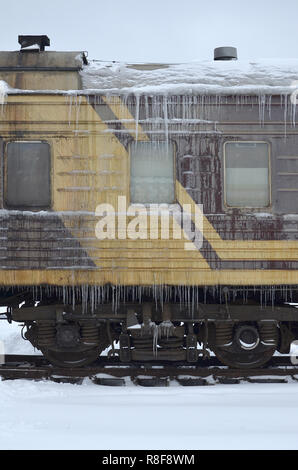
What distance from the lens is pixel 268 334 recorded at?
763 centimetres

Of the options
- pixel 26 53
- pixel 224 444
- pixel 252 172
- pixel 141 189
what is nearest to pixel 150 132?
pixel 141 189

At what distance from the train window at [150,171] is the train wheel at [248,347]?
215 cm

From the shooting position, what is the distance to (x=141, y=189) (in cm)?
730

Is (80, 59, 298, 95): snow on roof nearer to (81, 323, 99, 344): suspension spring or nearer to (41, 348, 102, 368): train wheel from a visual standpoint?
(81, 323, 99, 344): suspension spring

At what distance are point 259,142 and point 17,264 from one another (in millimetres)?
3628

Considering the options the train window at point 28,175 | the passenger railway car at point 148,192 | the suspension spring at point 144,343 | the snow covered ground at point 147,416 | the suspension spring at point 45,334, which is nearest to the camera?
the snow covered ground at point 147,416

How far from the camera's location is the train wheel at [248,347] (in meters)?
7.60

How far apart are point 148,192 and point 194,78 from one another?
5.52ft

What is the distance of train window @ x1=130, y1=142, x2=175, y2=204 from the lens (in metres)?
7.30

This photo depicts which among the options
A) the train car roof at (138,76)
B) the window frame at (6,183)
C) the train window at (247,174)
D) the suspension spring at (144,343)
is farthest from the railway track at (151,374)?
the train car roof at (138,76)

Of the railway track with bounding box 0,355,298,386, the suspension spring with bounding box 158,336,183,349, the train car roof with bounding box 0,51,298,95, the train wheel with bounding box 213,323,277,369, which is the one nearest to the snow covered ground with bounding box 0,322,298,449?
the railway track with bounding box 0,355,298,386

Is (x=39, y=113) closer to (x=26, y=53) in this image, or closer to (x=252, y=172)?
(x=26, y=53)

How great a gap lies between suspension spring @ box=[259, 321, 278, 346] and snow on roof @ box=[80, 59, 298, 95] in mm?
3212

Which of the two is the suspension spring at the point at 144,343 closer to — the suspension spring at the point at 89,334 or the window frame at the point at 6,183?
the suspension spring at the point at 89,334
